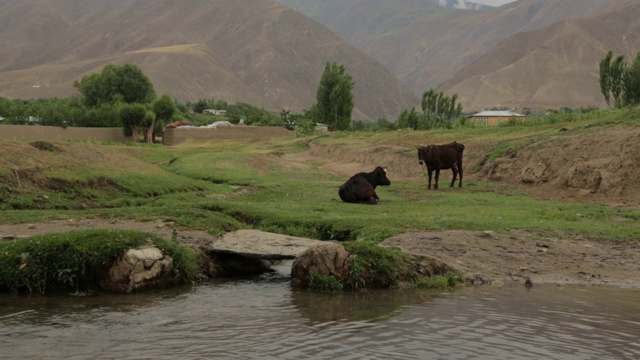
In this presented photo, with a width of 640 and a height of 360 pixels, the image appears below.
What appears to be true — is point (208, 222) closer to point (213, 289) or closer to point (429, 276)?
point (213, 289)

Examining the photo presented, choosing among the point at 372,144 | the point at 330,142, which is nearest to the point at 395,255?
the point at 372,144

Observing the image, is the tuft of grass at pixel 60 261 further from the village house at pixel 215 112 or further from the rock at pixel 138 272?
the village house at pixel 215 112

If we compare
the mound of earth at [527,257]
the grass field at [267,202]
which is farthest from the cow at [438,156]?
the mound of earth at [527,257]

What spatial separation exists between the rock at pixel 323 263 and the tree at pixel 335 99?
279 ft

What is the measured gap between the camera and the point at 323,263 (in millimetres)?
13266

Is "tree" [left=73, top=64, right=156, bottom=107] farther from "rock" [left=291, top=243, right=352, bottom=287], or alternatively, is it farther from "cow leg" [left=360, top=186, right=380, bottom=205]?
"rock" [left=291, top=243, right=352, bottom=287]

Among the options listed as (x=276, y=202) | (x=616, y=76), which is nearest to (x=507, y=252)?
(x=276, y=202)

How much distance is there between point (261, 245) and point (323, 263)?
7.57 feet

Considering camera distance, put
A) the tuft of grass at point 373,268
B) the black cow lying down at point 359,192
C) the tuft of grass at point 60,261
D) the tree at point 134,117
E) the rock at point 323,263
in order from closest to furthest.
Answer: the tuft of grass at point 60,261, the tuft of grass at point 373,268, the rock at point 323,263, the black cow lying down at point 359,192, the tree at point 134,117

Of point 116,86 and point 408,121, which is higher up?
point 116,86

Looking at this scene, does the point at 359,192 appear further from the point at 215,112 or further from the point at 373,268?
the point at 215,112

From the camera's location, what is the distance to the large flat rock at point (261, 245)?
14.6 m

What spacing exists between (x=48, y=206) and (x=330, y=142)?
40444 mm

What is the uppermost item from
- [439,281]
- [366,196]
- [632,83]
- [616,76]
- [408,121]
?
[616,76]
